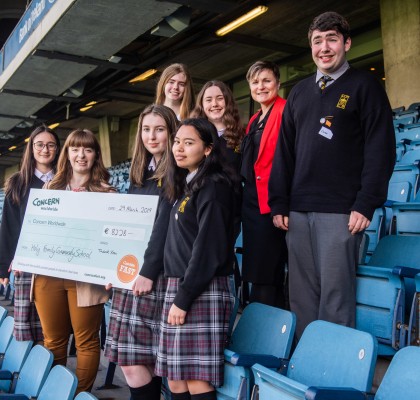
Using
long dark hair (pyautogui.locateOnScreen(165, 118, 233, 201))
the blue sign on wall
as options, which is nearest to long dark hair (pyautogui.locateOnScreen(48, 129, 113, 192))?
long dark hair (pyautogui.locateOnScreen(165, 118, 233, 201))

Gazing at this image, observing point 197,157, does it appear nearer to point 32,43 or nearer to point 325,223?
point 325,223

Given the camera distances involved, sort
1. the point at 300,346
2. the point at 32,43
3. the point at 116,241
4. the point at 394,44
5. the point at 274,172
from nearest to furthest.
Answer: the point at 300,346 < the point at 274,172 < the point at 116,241 < the point at 394,44 < the point at 32,43

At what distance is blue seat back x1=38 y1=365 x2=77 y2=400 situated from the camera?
6.60 feet

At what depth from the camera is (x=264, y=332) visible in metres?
1.99

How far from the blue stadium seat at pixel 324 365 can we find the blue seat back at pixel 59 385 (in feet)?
2.43

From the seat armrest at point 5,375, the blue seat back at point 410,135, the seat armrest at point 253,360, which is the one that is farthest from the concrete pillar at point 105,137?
the seat armrest at point 253,360

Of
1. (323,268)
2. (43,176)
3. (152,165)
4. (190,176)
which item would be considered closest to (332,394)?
(323,268)

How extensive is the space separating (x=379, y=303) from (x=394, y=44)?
673 centimetres

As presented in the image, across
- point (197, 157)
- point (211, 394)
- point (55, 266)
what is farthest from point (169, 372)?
point (55, 266)

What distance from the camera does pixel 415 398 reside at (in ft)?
4.20

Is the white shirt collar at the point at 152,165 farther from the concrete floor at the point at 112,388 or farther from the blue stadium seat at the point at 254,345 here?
the concrete floor at the point at 112,388

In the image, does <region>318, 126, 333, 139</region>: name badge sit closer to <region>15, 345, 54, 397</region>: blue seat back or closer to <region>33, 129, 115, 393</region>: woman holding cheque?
<region>33, 129, 115, 393</region>: woman holding cheque

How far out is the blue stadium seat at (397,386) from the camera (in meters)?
1.29

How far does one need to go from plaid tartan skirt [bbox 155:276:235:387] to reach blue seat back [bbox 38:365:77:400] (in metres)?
0.34
